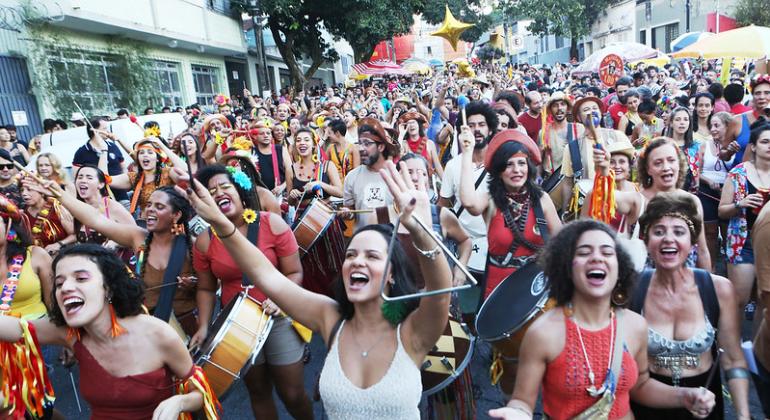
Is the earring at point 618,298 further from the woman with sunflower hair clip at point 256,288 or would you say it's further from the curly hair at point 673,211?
the woman with sunflower hair clip at point 256,288

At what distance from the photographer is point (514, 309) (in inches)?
110

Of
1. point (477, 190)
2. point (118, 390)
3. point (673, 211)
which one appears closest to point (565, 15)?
point (477, 190)

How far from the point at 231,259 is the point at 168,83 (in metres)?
18.0

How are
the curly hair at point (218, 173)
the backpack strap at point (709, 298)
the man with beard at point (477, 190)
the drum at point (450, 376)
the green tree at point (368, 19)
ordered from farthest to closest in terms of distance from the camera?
the green tree at point (368, 19)
the man with beard at point (477, 190)
the curly hair at point (218, 173)
the drum at point (450, 376)
the backpack strap at point (709, 298)

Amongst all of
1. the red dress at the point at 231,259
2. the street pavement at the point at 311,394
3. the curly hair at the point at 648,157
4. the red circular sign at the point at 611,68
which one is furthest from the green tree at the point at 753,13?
the red dress at the point at 231,259

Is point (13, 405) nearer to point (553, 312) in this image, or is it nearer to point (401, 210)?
point (401, 210)

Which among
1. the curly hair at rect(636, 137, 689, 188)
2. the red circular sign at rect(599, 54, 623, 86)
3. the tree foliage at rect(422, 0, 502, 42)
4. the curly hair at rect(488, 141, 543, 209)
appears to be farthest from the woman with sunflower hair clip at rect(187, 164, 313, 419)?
the tree foliage at rect(422, 0, 502, 42)

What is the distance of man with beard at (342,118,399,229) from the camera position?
4922 mm

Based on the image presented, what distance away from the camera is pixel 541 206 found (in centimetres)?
370

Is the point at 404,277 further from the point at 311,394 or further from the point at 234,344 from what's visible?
the point at 311,394

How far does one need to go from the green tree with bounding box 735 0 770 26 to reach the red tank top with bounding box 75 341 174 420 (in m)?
40.0

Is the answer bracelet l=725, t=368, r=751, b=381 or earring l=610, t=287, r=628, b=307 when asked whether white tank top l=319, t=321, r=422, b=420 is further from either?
Result: bracelet l=725, t=368, r=751, b=381

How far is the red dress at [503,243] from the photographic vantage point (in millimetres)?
3580

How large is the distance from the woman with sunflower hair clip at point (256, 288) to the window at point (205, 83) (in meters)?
19.3
